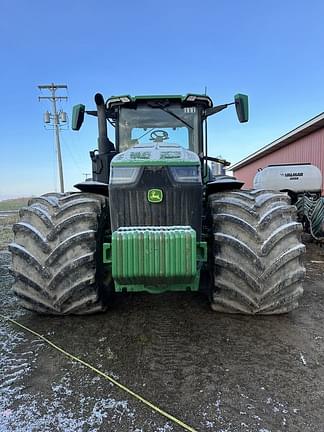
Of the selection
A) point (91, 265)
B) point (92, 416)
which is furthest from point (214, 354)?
point (91, 265)

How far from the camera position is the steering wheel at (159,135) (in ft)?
14.5

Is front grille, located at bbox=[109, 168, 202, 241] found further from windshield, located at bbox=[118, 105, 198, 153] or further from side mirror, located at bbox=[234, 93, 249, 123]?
side mirror, located at bbox=[234, 93, 249, 123]

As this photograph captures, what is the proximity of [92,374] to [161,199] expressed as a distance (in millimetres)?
1542

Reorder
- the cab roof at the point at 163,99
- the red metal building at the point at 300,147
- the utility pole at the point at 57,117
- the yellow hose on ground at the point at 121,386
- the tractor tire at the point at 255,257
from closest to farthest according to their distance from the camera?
the yellow hose on ground at the point at 121,386, the tractor tire at the point at 255,257, the cab roof at the point at 163,99, the red metal building at the point at 300,147, the utility pole at the point at 57,117

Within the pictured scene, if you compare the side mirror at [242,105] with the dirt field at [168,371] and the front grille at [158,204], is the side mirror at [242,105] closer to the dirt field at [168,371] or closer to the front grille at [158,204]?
the front grille at [158,204]

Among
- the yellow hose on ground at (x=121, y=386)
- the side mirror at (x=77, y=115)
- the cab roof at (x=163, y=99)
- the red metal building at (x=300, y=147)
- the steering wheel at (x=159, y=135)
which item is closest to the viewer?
the yellow hose on ground at (x=121, y=386)

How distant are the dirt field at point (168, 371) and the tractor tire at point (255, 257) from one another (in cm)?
24

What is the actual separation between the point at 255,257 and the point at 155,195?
1030 millimetres

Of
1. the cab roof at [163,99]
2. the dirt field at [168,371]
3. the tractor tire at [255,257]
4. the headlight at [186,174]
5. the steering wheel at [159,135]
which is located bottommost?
the dirt field at [168,371]

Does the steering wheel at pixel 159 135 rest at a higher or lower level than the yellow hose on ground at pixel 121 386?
higher

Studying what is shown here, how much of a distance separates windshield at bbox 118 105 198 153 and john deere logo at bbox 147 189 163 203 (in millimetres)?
1237

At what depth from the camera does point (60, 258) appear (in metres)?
3.31

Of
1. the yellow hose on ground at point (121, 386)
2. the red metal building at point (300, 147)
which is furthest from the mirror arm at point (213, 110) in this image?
the red metal building at point (300, 147)

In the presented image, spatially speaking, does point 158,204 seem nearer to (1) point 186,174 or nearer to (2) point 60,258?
(1) point 186,174
